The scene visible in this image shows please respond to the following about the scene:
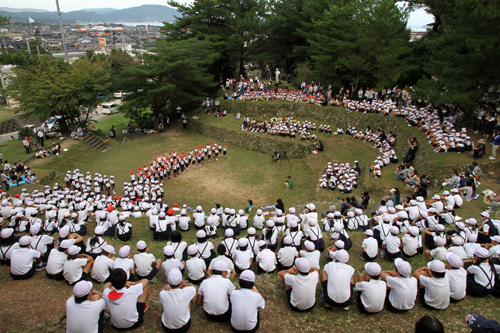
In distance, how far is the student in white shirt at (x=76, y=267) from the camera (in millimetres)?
5996

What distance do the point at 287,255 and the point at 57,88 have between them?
2476 cm

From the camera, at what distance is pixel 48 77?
78.7 feet

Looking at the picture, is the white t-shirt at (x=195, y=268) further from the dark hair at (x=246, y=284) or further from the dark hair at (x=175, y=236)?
the dark hair at (x=246, y=284)

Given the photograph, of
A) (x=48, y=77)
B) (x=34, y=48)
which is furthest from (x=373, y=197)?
(x=34, y=48)

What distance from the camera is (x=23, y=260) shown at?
6332 millimetres

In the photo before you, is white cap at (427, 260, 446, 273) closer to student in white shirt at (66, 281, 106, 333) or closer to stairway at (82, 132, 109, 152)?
student in white shirt at (66, 281, 106, 333)

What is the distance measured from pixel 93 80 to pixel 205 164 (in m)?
12.9

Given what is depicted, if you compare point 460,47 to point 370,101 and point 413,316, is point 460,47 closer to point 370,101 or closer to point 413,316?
A: point 370,101

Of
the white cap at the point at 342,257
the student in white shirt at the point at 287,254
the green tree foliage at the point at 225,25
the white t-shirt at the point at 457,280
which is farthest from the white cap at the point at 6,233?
the green tree foliage at the point at 225,25

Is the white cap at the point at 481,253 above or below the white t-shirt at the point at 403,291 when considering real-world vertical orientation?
above

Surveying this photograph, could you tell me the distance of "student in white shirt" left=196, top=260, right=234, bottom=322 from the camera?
4.77 meters

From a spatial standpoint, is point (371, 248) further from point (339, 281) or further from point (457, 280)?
point (339, 281)

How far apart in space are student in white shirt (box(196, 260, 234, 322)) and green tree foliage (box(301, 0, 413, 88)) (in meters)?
21.5

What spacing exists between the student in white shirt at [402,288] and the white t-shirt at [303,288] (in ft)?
4.32
